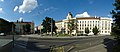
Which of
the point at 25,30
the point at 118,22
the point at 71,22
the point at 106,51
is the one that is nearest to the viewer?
the point at 118,22

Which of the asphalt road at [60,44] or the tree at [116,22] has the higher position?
the tree at [116,22]

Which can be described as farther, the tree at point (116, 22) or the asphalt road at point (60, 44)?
the asphalt road at point (60, 44)

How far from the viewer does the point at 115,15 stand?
16.9 m

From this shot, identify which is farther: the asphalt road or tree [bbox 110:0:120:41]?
the asphalt road

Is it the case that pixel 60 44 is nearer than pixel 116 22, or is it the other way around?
pixel 116 22

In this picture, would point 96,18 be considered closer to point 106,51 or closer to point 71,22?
point 71,22

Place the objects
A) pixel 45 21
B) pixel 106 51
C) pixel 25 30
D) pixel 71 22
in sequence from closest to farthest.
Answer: pixel 106 51
pixel 71 22
pixel 45 21
pixel 25 30

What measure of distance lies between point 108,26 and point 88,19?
1841 centimetres

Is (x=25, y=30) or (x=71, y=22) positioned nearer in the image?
(x=71, y=22)

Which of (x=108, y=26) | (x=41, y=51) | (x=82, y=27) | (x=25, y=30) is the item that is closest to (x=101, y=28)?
(x=108, y=26)

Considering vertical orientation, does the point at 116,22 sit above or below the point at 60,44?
above

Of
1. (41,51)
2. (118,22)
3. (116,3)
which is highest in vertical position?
(116,3)

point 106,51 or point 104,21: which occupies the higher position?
point 104,21

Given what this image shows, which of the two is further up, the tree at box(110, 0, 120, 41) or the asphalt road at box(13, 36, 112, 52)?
the tree at box(110, 0, 120, 41)
